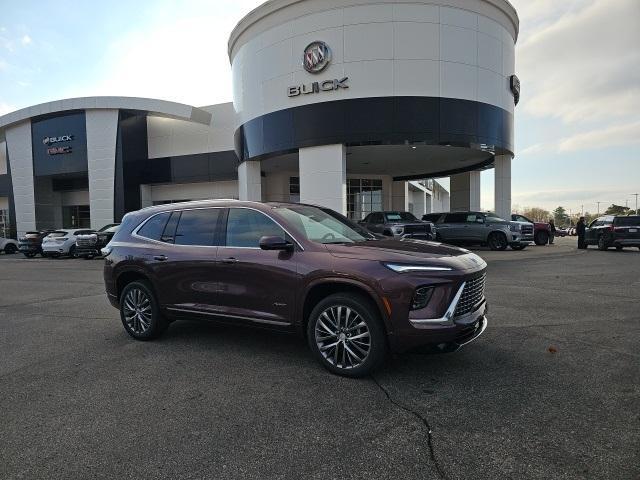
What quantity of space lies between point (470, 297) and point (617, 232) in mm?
18403

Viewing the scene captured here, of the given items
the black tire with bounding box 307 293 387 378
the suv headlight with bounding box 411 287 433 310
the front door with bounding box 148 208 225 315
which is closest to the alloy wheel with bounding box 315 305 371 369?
the black tire with bounding box 307 293 387 378

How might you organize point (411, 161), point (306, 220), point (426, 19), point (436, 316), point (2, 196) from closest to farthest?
point (436, 316)
point (306, 220)
point (426, 19)
point (411, 161)
point (2, 196)

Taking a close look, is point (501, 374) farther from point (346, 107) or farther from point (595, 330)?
point (346, 107)

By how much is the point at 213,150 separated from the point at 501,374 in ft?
91.9

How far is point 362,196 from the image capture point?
31250 millimetres

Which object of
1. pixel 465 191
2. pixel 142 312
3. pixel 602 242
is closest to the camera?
pixel 142 312

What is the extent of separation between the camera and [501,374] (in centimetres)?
417

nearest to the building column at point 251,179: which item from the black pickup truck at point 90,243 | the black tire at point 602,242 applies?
the black pickup truck at point 90,243

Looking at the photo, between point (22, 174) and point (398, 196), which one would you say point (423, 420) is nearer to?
point (398, 196)

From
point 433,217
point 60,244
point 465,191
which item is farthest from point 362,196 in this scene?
point 60,244

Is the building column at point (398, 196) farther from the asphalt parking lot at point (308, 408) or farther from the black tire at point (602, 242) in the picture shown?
the asphalt parking lot at point (308, 408)

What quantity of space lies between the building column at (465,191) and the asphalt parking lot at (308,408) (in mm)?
22528

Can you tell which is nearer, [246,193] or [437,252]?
[437,252]

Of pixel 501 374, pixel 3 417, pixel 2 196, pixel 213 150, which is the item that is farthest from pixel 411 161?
pixel 2 196
